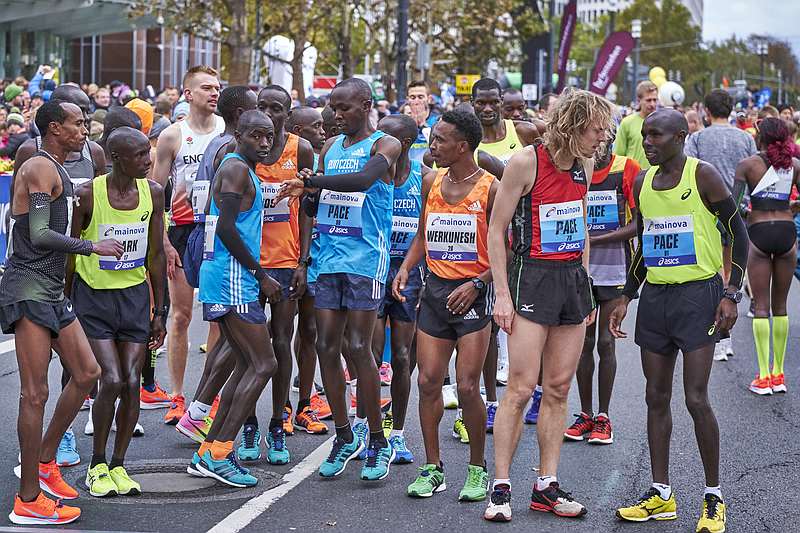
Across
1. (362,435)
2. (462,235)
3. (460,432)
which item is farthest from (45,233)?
(460,432)

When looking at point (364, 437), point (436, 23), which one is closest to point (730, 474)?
point (364, 437)

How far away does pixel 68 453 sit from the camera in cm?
776

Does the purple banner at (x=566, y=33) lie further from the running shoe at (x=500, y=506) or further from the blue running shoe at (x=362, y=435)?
the running shoe at (x=500, y=506)

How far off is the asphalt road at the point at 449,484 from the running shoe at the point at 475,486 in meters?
0.05

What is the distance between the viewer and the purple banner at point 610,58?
30.0 m

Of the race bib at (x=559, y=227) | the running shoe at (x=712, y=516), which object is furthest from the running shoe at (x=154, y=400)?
the running shoe at (x=712, y=516)

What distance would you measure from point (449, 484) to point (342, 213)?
1605 millimetres

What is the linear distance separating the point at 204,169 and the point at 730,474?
3.68 metres

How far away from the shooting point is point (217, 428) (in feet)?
24.0

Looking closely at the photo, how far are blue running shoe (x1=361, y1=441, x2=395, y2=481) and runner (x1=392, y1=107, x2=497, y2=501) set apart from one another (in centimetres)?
32

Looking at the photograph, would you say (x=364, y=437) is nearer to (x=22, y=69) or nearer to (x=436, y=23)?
(x=436, y=23)

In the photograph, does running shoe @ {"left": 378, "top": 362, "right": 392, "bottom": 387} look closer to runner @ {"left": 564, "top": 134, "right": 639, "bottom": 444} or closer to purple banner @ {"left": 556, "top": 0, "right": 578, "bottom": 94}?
runner @ {"left": 564, "top": 134, "right": 639, "bottom": 444}

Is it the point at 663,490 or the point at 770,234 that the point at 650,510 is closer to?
the point at 663,490

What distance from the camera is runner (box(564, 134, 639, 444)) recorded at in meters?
8.58
